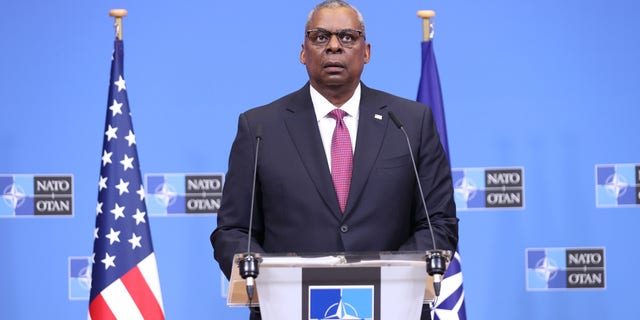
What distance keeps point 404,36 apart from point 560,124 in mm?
870

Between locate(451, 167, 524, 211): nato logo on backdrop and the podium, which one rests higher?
locate(451, 167, 524, 211): nato logo on backdrop

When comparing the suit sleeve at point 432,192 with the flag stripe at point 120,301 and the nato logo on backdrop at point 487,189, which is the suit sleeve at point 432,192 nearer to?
the flag stripe at point 120,301

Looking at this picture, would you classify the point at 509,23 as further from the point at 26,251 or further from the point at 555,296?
the point at 26,251

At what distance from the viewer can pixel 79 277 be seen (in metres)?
4.75

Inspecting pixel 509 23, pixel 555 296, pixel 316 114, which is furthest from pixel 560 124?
pixel 316 114

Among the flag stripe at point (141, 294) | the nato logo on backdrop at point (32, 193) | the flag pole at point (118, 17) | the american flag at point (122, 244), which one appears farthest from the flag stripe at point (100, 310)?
the flag pole at point (118, 17)

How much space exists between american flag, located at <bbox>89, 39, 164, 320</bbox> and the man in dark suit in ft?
5.33

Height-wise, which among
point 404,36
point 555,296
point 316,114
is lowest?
point 555,296

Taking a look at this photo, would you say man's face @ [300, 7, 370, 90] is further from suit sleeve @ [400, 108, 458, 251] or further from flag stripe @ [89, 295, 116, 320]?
flag stripe @ [89, 295, 116, 320]

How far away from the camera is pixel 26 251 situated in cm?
478

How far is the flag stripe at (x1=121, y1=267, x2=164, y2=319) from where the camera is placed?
417 centimetres

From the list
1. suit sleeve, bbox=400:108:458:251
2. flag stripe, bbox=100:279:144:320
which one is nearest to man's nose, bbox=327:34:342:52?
suit sleeve, bbox=400:108:458:251

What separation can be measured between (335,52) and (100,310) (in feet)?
6.70

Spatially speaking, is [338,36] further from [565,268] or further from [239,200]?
[565,268]
